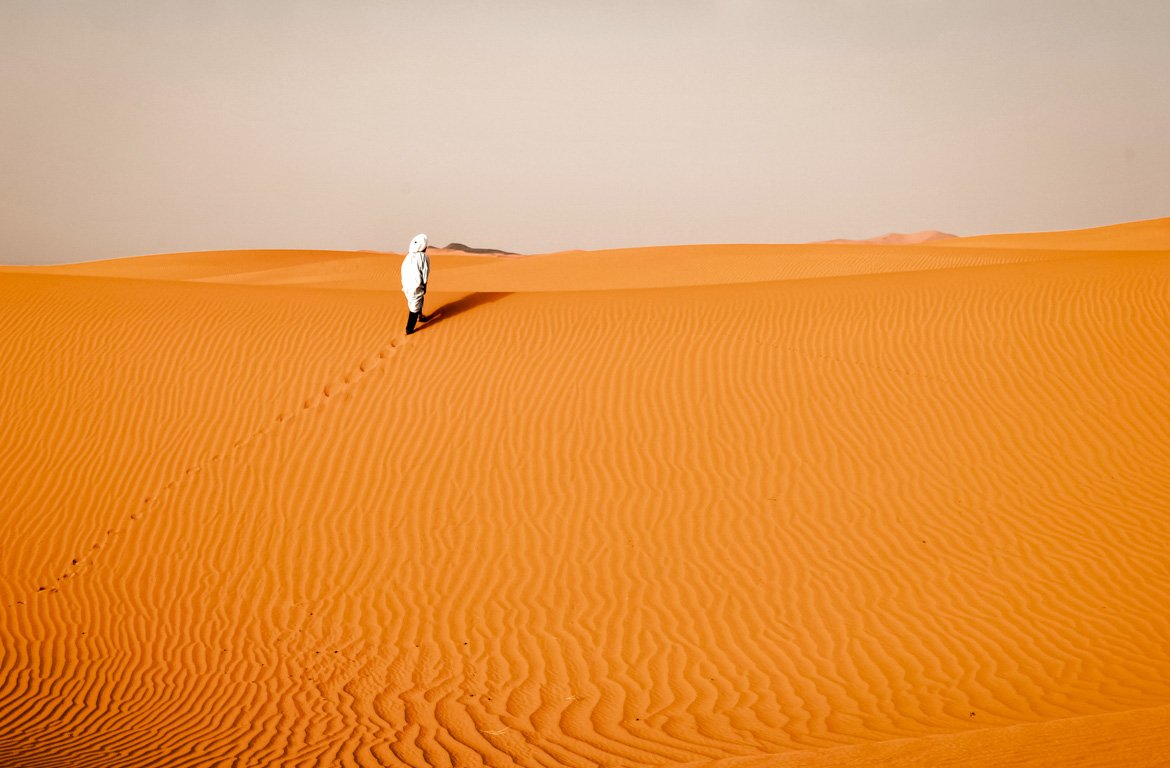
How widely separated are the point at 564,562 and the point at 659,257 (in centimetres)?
2842

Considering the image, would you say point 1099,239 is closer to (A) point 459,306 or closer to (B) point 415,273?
(A) point 459,306

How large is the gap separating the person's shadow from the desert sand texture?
0.27 ft

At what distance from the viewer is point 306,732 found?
235 inches

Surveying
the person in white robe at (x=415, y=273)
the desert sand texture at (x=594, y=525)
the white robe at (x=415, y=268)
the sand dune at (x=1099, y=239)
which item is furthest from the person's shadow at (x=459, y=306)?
the sand dune at (x=1099, y=239)

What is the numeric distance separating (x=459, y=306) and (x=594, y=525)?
7.33m

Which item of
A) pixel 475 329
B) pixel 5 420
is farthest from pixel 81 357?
pixel 475 329

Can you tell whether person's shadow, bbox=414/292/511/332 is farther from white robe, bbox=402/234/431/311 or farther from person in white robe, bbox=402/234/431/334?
white robe, bbox=402/234/431/311

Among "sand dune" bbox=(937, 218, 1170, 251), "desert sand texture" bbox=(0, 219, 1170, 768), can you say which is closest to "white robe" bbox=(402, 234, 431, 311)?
"desert sand texture" bbox=(0, 219, 1170, 768)

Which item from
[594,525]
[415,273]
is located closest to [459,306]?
[415,273]

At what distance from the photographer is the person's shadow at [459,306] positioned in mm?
14898

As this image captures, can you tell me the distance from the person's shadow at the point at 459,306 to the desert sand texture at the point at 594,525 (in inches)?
3.2

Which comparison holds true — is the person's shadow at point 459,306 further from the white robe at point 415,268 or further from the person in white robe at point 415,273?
the white robe at point 415,268

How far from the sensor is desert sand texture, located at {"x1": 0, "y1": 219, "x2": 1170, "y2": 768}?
5984 mm

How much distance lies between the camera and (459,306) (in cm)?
1588
